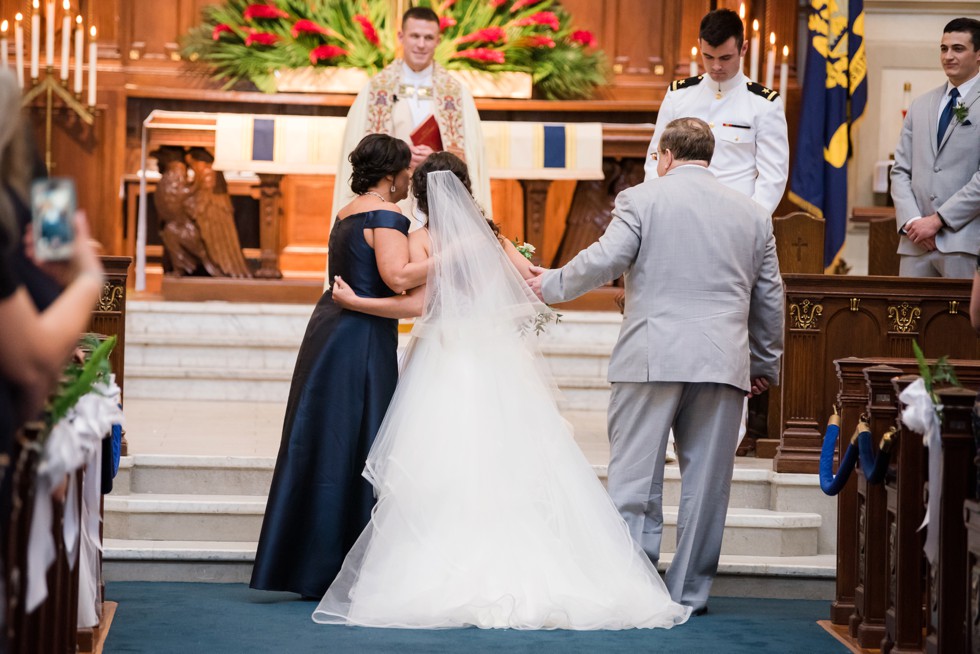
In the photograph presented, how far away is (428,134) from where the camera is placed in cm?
728

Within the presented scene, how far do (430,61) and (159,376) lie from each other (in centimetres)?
251

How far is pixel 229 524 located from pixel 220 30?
17.6 ft

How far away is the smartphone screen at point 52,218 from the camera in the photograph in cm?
252

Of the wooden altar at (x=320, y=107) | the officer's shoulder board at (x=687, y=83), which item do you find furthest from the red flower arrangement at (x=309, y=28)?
the officer's shoulder board at (x=687, y=83)

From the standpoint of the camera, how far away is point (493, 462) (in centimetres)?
496

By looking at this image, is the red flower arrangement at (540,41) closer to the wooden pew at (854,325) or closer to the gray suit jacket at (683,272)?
the wooden pew at (854,325)

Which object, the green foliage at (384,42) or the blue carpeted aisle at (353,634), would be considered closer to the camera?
the blue carpeted aisle at (353,634)

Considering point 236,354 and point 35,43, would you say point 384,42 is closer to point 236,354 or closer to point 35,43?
point 35,43

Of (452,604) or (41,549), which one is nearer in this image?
(41,549)

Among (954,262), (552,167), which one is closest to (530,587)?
(954,262)

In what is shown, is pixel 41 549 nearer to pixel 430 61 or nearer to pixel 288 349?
pixel 430 61

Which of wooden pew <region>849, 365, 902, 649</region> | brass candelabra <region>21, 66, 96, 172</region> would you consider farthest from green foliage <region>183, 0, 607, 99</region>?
wooden pew <region>849, 365, 902, 649</region>

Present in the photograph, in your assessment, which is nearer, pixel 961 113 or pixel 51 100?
pixel 961 113

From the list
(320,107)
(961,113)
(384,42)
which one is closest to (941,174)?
(961,113)
